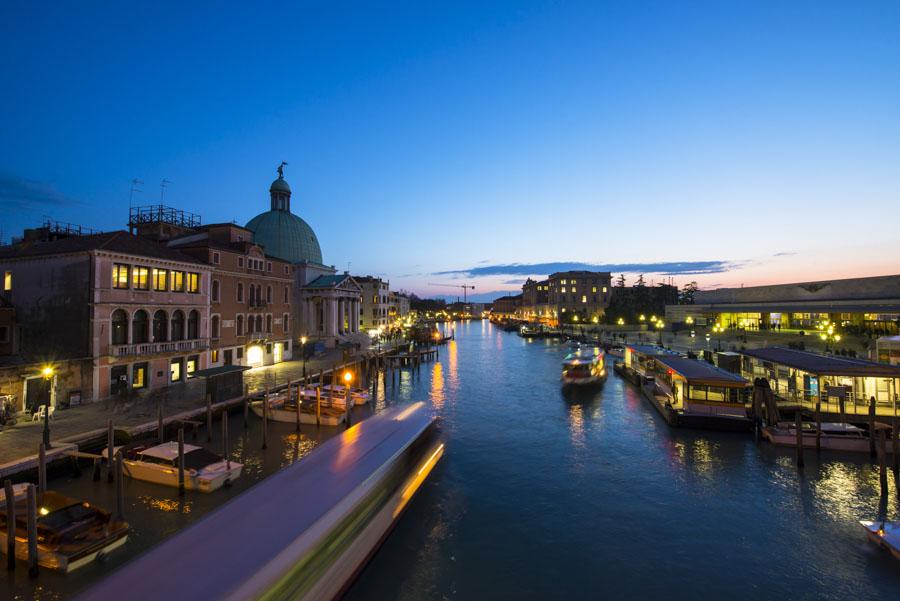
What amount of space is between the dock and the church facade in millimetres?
43746

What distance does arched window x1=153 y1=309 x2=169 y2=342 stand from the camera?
33188mm

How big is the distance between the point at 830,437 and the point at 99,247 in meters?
46.5

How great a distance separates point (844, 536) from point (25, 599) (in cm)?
2704

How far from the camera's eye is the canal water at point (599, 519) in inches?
532

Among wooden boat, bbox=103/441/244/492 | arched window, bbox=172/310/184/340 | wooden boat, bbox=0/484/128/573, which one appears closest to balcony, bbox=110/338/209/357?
arched window, bbox=172/310/184/340

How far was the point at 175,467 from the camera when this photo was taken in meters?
19.3

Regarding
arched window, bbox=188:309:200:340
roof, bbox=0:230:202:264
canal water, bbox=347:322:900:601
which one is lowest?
canal water, bbox=347:322:900:601

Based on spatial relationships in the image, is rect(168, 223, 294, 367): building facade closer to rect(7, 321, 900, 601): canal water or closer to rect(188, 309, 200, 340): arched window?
rect(188, 309, 200, 340): arched window

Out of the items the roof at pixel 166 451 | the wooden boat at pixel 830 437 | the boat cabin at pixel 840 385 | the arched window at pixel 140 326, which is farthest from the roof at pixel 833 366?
the arched window at pixel 140 326

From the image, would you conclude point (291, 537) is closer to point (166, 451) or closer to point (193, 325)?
point (166, 451)

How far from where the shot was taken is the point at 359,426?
22469 millimetres

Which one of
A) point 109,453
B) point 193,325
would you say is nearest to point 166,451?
point 109,453

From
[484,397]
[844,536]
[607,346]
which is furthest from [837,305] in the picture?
[844,536]

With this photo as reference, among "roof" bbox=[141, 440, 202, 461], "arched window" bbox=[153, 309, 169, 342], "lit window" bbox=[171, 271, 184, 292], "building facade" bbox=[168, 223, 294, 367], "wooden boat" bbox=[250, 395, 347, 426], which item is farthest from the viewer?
"building facade" bbox=[168, 223, 294, 367]
